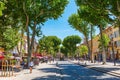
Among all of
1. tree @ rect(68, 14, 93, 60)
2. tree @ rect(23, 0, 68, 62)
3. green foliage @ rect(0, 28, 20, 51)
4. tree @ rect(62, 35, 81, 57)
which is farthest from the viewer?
tree @ rect(62, 35, 81, 57)

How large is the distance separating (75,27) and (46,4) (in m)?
34.9

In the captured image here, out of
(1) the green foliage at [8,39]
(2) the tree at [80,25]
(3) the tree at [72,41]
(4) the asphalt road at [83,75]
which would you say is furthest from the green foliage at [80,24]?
(3) the tree at [72,41]

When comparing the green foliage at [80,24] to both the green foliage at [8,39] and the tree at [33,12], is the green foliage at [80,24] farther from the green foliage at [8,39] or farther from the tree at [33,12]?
the green foliage at [8,39]

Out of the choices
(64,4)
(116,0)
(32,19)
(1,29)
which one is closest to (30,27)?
(32,19)

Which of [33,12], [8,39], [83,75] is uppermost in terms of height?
[33,12]

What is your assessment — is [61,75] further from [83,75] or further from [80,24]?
[80,24]

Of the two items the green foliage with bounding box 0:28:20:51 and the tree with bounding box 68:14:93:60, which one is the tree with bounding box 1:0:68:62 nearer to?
the green foliage with bounding box 0:28:20:51

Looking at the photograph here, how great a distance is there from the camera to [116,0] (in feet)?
108

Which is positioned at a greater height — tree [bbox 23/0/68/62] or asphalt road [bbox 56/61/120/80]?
tree [bbox 23/0/68/62]

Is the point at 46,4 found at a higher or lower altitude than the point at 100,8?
higher

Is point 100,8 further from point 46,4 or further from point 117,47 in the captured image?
point 117,47

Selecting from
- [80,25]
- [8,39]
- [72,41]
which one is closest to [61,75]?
[8,39]

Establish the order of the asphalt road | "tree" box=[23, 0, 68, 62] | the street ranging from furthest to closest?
"tree" box=[23, 0, 68, 62] → the street → the asphalt road

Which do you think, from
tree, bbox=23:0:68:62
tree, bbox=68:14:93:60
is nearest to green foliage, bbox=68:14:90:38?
tree, bbox=68:14:93:60
